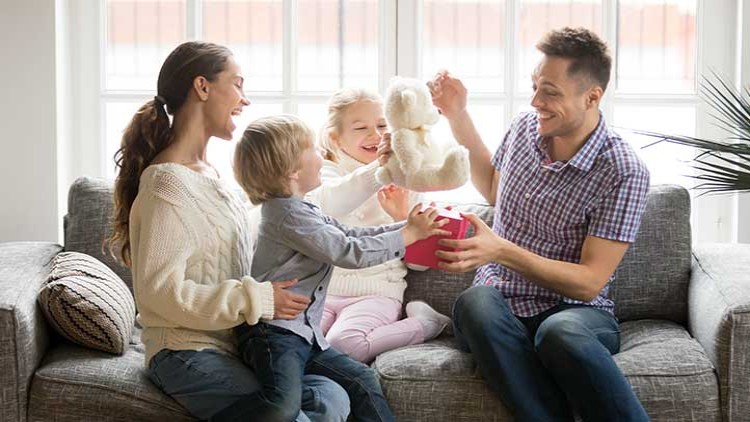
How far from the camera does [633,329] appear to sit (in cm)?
299

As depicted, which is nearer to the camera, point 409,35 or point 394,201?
point 394,201

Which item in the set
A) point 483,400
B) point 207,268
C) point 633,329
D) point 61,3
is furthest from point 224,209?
point 61,3

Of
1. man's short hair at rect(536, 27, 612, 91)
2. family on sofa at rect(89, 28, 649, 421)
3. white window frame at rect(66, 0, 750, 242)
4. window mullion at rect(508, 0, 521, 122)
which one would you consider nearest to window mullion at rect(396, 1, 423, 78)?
white window frame at rect(66, 0, 750, 242)

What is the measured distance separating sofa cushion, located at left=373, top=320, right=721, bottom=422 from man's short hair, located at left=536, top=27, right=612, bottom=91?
0.70 metres

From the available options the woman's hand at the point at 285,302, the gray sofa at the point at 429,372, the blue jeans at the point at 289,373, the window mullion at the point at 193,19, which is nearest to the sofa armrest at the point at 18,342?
the gray sofa at the point at 429,372

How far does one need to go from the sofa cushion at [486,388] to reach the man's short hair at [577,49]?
27.7 inches

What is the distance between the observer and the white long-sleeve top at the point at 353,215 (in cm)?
294

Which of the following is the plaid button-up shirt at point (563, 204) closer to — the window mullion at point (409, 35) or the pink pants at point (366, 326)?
the pink pants at point (366, 326)

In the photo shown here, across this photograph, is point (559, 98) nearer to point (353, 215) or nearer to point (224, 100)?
point (353, 215)

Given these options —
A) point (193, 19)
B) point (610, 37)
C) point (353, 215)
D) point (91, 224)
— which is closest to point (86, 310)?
point (91, 224)

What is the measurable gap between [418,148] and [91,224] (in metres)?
1.07

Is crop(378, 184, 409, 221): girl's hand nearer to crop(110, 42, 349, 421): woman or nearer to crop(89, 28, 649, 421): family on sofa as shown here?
crop(89, 28, 649, 421): family on sofa

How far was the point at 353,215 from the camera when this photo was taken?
314 centimetres

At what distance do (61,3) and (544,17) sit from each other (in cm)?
156
